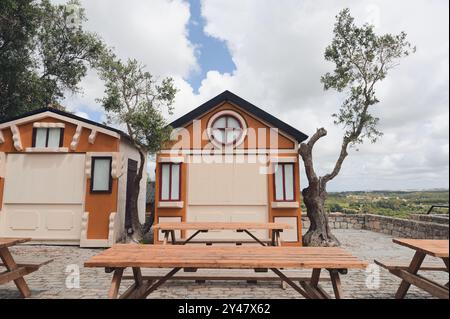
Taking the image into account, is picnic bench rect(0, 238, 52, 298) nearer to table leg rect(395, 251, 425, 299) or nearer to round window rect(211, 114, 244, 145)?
table leg rect(395, 251, 425, 299)

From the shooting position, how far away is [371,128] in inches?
372

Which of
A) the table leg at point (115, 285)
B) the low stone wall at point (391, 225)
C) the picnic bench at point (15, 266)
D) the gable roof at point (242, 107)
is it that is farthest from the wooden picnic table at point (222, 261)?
the low stone wall at point (391, 225)

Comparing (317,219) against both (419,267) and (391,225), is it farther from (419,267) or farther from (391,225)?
(419,267)

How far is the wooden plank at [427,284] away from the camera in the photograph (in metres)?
3.12

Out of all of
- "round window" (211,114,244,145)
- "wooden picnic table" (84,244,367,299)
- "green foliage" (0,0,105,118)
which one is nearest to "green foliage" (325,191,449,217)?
"round window" (211,114,244,145)

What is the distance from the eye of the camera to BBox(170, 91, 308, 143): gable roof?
916 cm

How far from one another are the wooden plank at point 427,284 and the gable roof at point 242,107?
5.70 m

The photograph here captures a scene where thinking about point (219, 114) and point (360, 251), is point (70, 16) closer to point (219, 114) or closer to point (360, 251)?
point (219, 114)

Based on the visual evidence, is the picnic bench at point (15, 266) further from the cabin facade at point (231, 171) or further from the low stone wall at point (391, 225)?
the low stone wall at point (391, 225)

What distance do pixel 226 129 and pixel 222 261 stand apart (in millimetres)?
6724

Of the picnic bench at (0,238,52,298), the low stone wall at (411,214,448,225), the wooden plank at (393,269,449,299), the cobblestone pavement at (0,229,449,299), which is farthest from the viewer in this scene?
the low stone wall at (411,214,448,225)
